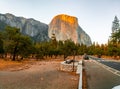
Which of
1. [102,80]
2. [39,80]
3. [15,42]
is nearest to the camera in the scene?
[102,80]

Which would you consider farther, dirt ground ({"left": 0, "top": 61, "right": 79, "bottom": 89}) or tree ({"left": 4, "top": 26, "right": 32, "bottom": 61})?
tree ({"left": 4, "top": 26, "right": 32, "bottom": 61})

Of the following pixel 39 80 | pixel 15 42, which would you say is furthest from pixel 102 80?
pixel 15 42

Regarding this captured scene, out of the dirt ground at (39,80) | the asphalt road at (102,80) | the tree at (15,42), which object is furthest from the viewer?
the tree at (15,42)

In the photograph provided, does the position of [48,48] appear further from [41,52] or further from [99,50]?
[99,50]

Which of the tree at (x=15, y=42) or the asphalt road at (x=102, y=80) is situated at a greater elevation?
the tree at (x=15, y=42)

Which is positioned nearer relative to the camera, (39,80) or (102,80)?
(102,80)

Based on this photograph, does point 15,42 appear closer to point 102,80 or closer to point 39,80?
point 39,80

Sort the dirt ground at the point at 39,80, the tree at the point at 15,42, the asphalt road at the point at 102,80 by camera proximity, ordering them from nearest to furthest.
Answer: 1. the asphalt road at the point at 102,80
2. the dirt ground at the point at 39,80
3. the tree at the point at 15,42

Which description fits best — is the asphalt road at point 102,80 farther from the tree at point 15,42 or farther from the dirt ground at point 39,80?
the tree at point 15,42

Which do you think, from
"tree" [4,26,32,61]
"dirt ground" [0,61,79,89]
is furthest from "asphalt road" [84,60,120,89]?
"tree" [4,26,32,61]

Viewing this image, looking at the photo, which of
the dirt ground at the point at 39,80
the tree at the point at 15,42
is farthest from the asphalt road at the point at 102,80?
the tree at the point at 15,42

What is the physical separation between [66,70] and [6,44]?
1514 inches

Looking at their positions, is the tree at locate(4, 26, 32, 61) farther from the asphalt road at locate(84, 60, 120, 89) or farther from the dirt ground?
the asphalt road at locate(84, 60, 120, 89)

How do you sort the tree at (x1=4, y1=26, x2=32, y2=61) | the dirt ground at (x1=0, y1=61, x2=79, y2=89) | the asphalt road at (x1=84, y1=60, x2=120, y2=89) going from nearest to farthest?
the asphalt road at (x1=84, y1=60, x2=120, y2=89)
the dirt ground at (x1=0, y1=61, x2=79, y2=89)
the tree at (x1=4, y1=26, x2=32, y2=61)
